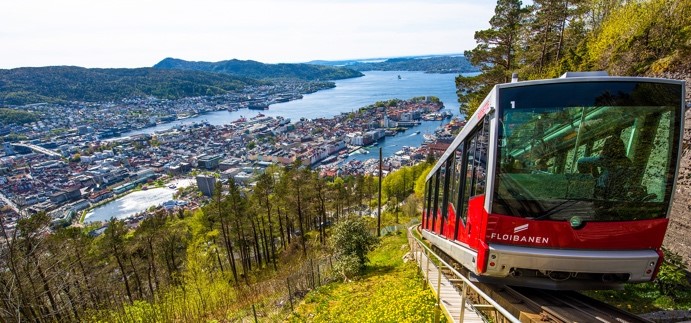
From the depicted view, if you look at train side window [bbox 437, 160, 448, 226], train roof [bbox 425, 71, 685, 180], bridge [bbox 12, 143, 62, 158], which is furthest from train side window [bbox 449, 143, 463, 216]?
bridge [bbox 12, 143, 62, 158]

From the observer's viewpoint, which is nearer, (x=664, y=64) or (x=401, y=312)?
(x=401, y=312)

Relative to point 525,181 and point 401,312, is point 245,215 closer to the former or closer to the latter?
point 401,312

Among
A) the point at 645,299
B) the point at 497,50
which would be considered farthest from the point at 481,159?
the point at 497,50

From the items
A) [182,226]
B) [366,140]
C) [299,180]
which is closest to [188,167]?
[366,140]

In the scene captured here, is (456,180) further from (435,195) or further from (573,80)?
(435,195)

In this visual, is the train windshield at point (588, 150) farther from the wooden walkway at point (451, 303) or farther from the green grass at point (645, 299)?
the green grass at point (645, 299)

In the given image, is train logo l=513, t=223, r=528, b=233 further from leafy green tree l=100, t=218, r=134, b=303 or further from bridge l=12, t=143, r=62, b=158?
bridge l=12, t=143, r=62, b=158

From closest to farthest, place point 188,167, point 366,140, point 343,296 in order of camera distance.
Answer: point 343,296 < point 188,167 < point 366,140
